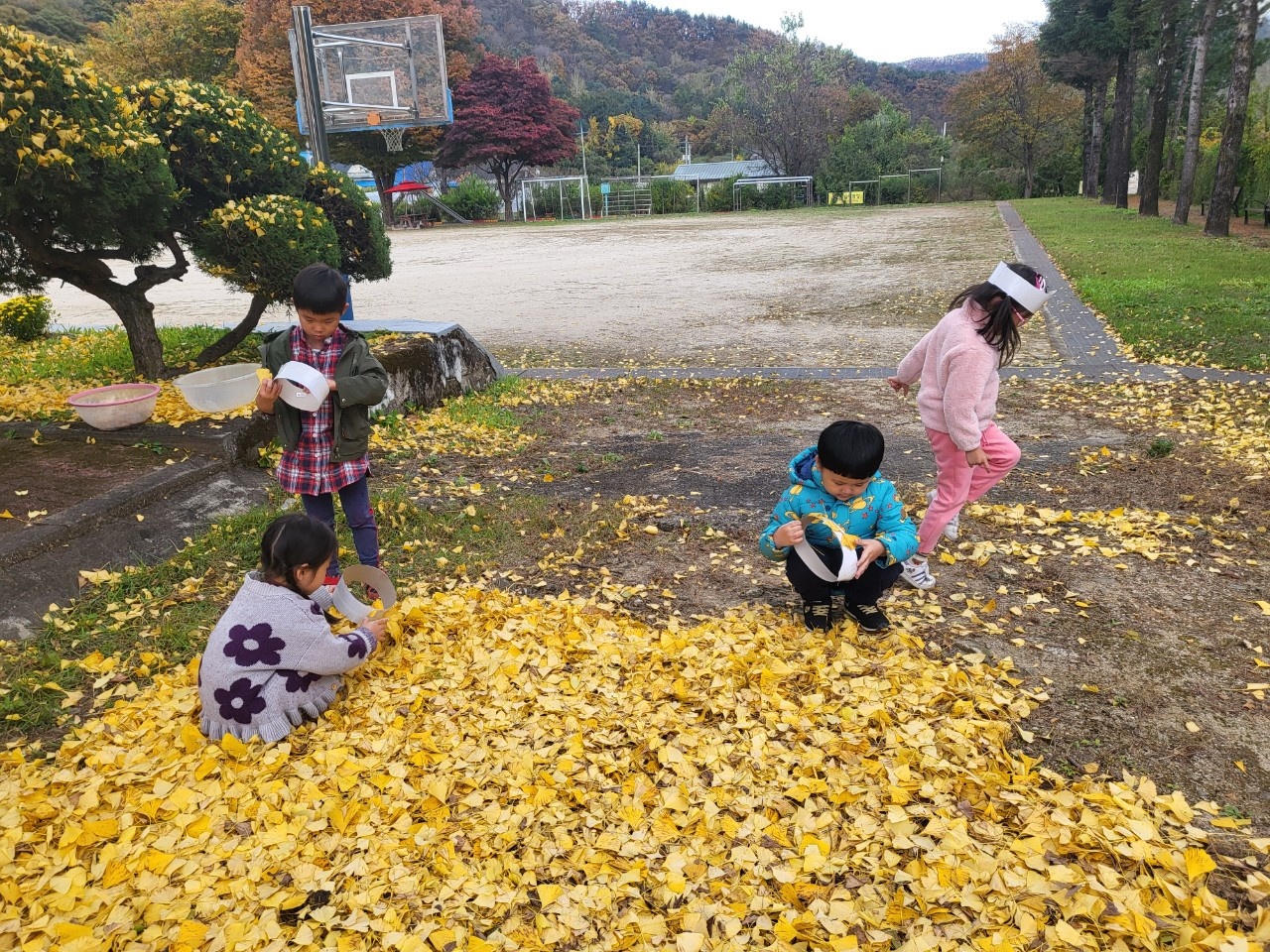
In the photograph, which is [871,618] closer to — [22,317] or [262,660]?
[262,660]

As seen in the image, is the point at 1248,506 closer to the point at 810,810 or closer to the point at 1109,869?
the point at 1109,869

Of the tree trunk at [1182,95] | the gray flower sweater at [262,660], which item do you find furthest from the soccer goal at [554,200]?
the gray flower sweater at [262,660]

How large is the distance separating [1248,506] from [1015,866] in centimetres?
344

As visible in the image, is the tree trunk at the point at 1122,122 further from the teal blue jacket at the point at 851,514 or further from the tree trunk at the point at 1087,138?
the teal blue jacket at the point at 851,514

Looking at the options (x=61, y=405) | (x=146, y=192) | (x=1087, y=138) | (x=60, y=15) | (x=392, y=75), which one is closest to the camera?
(x=146, y=192)

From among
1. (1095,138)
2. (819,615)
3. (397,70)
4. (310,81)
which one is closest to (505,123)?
(1095,138)

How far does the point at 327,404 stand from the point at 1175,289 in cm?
1201

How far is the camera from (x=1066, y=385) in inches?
295

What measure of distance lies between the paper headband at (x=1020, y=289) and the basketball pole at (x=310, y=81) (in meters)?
7.22

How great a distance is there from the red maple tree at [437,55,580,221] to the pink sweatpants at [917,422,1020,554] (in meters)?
46.5

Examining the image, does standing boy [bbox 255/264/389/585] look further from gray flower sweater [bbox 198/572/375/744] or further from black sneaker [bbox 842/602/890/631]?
black sneaker [bbox 842/602/890/631]

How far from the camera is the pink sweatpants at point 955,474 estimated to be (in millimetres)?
3797

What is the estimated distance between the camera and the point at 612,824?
250 centimetres

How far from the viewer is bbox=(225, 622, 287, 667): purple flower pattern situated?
2768 mm
